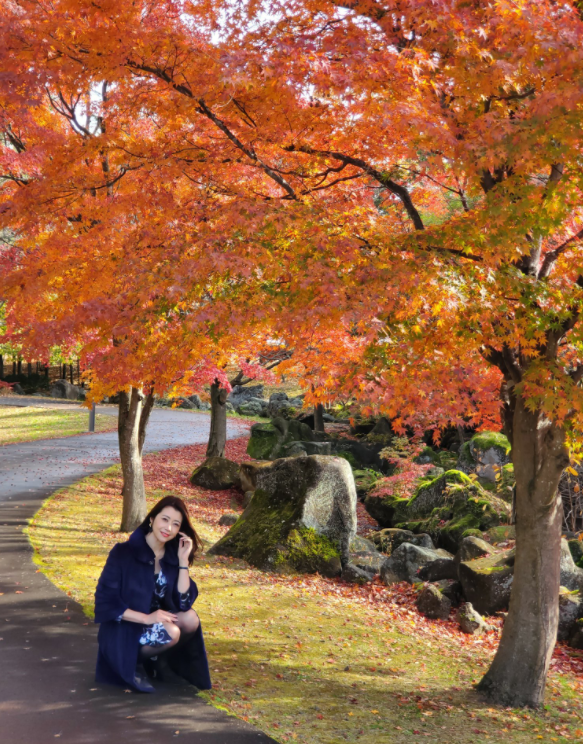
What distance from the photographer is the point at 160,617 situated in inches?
191

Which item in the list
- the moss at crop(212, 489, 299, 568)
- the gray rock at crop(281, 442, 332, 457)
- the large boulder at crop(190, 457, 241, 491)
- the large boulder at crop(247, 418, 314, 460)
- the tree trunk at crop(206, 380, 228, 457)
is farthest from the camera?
the large boulder at crop(247, 418, 314, 460)

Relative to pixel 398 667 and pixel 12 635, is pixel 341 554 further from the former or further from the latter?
pixel 12 635

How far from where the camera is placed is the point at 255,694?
17.9 feet

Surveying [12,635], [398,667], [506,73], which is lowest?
[398,667]

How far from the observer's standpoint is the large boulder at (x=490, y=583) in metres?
9.44

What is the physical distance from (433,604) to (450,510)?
171 inches

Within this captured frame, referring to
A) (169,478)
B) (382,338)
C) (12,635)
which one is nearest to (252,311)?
(382,338)

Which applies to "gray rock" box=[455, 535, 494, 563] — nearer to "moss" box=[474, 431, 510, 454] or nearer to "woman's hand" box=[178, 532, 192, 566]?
"moss" box=[474, 431, 510, 454]

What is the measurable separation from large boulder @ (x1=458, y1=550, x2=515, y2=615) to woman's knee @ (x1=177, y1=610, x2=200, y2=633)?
5.78 metres

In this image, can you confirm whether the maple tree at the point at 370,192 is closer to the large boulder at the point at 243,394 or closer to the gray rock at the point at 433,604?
the gray rock at the point at 433,604

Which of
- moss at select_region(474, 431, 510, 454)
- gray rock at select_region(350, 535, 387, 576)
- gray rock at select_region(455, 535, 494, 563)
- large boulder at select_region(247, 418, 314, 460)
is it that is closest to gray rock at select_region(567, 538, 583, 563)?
gray rock at select_region(455, 535, 494, 563)

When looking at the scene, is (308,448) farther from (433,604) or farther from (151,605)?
(151,605)

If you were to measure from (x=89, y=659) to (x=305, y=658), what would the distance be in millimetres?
2263

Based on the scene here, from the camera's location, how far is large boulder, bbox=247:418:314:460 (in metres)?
21.8
